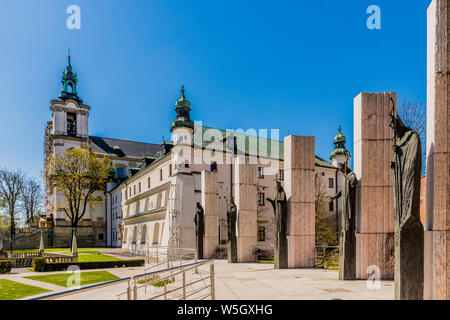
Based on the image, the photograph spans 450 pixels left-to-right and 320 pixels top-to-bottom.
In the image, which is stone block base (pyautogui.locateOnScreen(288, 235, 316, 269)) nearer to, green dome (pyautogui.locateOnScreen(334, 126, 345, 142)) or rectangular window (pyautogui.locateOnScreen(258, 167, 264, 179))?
rectangular window (pyautogui.locateOnScreen(258, 167, 264, 179))

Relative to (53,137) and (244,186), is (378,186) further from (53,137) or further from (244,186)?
(53,137)

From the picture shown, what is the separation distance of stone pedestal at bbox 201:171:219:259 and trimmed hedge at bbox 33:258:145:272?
18.4 ft

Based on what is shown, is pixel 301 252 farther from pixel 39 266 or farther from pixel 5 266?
pixel 5 266

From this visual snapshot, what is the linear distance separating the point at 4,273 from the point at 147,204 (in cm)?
2094

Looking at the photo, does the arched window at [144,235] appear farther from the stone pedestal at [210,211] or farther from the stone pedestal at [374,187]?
the stone pedestal at [374,187]

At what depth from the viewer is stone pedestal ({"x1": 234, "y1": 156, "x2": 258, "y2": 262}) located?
18906mm

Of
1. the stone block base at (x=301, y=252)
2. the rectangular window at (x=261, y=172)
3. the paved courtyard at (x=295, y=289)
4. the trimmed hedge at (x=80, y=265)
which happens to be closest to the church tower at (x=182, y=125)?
the rectangular window at (x=261, y=172)

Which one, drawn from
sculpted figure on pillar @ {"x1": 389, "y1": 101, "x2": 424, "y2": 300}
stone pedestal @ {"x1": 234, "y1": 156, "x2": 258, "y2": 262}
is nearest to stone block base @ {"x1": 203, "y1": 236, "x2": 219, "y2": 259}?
stone pedestal @ {"x1": 234, "y1": 156, "x2": 258, "y2": 262}

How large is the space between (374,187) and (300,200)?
4.26 meters

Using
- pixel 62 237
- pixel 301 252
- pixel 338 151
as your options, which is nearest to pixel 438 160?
pixel 301 252

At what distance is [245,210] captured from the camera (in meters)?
19.3

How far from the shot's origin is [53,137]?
59.2m

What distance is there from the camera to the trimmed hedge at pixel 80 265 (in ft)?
72.4
